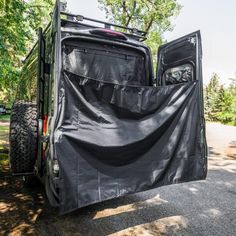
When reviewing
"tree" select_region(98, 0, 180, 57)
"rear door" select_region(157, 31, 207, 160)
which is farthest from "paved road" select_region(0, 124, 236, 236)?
"tree" select_region(98, 0, 180, 57)

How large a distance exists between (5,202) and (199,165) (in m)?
3.18

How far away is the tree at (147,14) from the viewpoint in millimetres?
19906

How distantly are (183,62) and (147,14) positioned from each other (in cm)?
1739

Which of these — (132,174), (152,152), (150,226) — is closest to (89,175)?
(132,174)

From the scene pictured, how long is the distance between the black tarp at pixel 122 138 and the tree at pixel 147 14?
17.7 m

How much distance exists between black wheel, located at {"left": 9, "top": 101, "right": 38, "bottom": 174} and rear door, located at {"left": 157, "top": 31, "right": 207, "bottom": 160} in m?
2.36

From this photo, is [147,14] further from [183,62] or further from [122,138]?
[122,138]

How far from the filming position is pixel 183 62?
4285 millimetres

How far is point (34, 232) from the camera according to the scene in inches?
135

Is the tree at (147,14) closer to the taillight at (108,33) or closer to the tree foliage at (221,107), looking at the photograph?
the taillight at (108,33)

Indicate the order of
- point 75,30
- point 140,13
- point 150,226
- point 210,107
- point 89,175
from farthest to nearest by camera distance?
point 210,107, point 140,13, point 75,30, point 150,226, point 89,175

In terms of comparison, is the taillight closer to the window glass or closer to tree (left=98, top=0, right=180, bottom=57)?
the window glass

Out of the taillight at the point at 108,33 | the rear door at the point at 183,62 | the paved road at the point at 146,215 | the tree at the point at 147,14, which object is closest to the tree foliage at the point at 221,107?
the tree at the point at 147,14

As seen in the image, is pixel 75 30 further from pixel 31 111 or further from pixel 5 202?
pixel 5 202
